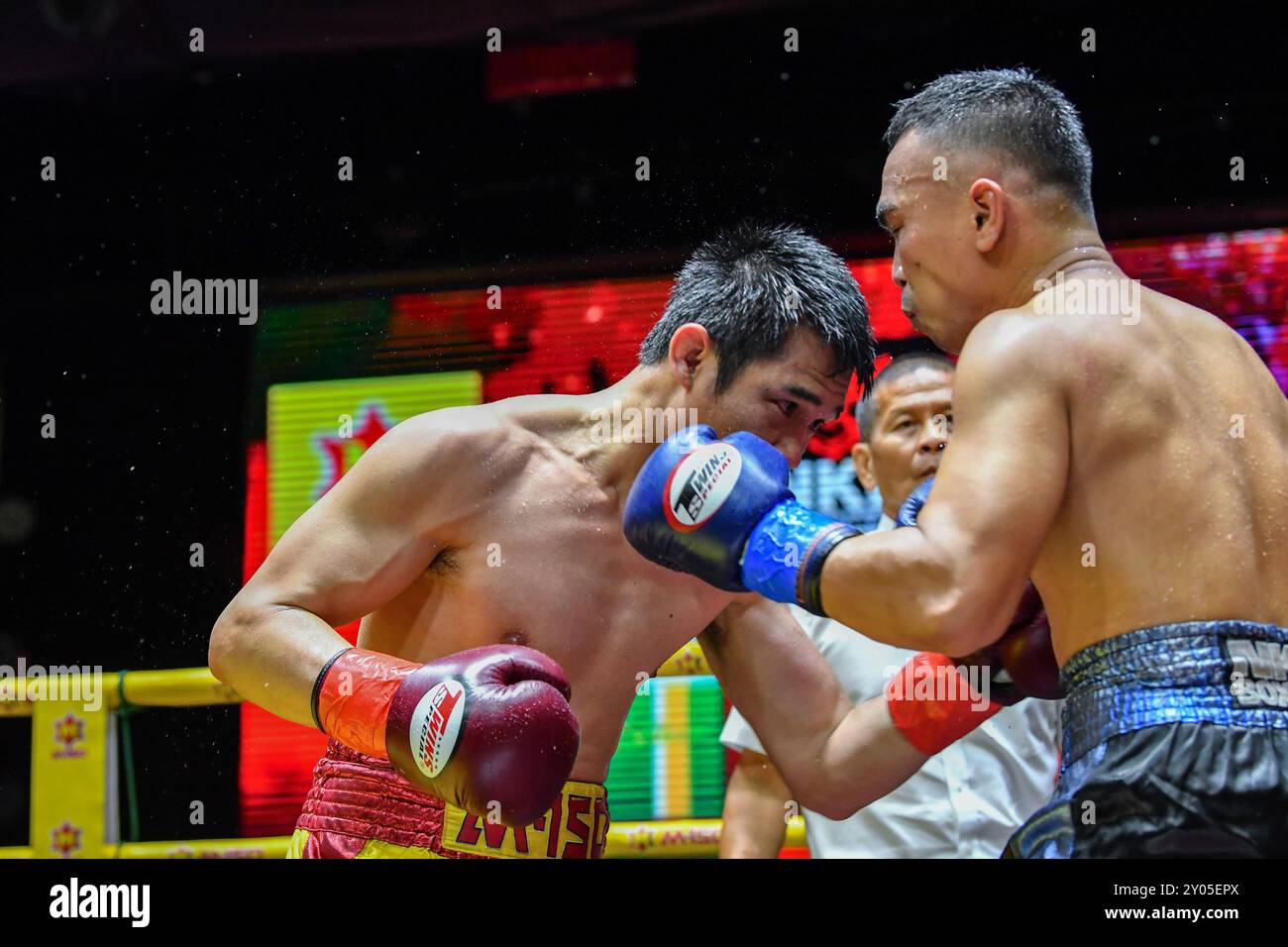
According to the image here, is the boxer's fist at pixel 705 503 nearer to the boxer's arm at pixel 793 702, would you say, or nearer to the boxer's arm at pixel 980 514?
the boxer's arm at pixel 980 514

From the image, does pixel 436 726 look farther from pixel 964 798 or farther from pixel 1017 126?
pixel 964 798

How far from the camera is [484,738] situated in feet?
5.19

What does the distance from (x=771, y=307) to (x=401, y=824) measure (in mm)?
994

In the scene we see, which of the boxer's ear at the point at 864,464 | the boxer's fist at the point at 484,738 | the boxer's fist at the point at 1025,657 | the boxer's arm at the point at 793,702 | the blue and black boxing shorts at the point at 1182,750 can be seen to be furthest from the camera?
the boxer's ear at the point at 864,464

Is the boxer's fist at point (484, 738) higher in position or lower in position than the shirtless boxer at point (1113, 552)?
lower

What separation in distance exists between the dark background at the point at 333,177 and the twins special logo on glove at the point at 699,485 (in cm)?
199

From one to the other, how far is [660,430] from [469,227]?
1.89m

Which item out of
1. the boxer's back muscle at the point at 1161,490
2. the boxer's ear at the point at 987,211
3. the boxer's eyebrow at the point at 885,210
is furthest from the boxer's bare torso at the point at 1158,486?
the boxer's eyebrow at the point at 885,210

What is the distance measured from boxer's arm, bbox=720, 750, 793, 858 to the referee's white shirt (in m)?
0.06

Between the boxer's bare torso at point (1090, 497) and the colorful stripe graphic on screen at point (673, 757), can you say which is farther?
the colorful stripe graphic on screen at point (673, 757)

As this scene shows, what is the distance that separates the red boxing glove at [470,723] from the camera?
62.4 inches

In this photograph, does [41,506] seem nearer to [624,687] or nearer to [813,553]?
[624,687]

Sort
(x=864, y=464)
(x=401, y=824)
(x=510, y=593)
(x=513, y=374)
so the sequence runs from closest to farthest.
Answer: (x=401, y=824), (x=510, y=593), (x=864, y=464), (x=513, y=374)

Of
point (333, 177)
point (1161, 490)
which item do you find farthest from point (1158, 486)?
point (333, 177)
